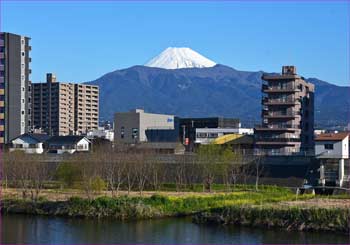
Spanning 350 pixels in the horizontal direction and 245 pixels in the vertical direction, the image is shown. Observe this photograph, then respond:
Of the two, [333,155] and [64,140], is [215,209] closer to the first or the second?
[333,155]

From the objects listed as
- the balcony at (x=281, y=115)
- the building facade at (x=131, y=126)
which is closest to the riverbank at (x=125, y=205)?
the balcony at (x=281, y=115)

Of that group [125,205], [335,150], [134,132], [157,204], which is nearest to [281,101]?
[335,150]

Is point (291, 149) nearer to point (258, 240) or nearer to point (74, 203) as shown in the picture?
point (74, 203)

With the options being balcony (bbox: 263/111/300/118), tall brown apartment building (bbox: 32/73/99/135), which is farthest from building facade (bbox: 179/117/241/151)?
balcony (bbox: 263/111/300/118)

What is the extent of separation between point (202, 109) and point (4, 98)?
436ft

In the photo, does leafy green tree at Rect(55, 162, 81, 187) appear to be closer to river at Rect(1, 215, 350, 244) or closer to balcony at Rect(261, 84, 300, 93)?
river at Rect(1, 215, 350, 244)

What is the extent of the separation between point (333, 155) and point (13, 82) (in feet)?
102

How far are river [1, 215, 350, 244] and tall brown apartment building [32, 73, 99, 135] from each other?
63.9 metres

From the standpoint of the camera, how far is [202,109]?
184 m

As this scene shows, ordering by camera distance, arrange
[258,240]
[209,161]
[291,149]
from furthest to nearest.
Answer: [291,149] → [209,161] → [258,240]

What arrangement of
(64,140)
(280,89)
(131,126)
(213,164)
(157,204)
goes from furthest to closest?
(131,126), (64,140), (280,89), (213,164), (157,204)

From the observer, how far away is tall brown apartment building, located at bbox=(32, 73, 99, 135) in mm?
87562

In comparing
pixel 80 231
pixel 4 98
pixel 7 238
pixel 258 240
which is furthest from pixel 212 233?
pixel 4 98

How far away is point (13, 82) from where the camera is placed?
53469 mm
